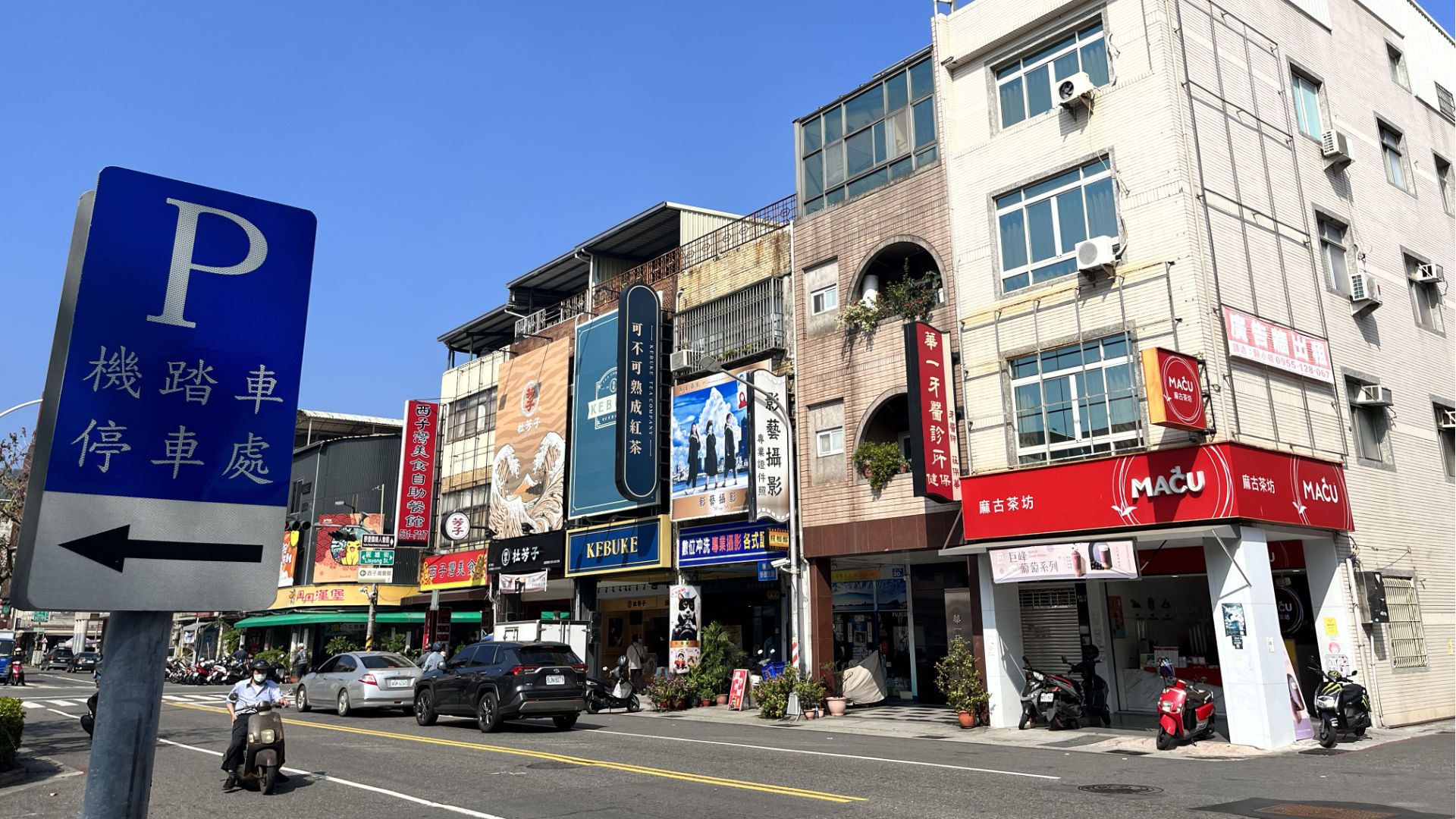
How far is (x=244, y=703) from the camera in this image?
12.1 meters

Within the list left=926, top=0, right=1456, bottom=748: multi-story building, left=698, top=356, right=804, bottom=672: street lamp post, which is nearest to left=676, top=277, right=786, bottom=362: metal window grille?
left=698, top=356, right=804, bottom=672: street lamp post

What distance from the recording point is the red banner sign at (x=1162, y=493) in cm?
1594

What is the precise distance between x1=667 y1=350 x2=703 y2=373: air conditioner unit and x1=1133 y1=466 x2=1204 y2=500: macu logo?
48.3ft

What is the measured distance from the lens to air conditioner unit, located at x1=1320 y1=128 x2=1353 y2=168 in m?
21.3

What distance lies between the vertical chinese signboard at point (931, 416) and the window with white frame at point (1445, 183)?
16.2 meters

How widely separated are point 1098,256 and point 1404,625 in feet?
31.5

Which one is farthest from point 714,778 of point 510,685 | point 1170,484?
point 1170,484

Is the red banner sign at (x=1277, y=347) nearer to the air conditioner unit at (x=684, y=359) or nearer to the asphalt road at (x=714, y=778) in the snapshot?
the asphalt road at (x=714, y=778)

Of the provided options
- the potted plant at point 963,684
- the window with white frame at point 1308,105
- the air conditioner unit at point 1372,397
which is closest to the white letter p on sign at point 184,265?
the potted plant at point 963,684

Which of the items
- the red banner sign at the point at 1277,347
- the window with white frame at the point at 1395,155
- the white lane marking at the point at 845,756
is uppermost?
the window with white frame at the point at 1395,155

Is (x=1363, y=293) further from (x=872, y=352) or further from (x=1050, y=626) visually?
(x=872, y=352)

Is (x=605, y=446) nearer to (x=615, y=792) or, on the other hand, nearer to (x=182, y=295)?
(x=615, y=792)

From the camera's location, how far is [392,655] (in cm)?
2397

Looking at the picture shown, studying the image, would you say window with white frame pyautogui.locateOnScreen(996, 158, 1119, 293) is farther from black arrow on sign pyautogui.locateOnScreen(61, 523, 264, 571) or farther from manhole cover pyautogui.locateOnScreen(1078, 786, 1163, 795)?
black arrow on sign pyautogui.locateOnScreen(61, 523, 264, 571)
